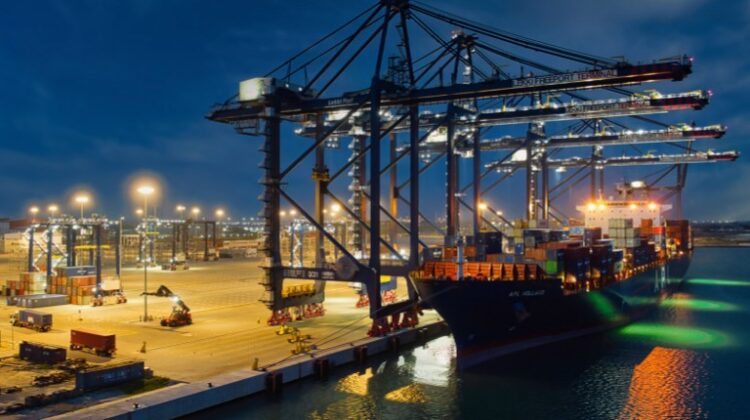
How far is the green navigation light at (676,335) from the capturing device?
115 ft

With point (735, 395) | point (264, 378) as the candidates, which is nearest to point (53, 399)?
point (264, 378)

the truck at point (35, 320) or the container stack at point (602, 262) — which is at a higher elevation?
the container stack at point (602, 262)

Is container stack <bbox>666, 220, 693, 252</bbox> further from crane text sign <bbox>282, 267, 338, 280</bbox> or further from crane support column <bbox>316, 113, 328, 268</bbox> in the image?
crane text sign <bbox>282, 267, 338, 280</bbox>

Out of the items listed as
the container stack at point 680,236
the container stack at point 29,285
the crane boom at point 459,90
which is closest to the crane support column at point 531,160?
the container stack at point 680,236

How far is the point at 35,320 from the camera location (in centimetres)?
3328

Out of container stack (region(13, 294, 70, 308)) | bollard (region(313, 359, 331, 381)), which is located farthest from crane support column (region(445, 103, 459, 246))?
container stack (region(13, 294, 70, 308))

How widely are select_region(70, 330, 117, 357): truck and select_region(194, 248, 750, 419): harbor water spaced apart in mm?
8006

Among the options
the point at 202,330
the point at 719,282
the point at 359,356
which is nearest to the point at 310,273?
the point at 202,330

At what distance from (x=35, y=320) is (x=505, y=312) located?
81.9ft

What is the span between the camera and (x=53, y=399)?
1980 centimetres

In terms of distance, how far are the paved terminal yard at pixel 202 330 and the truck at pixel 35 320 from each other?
0.51 metres

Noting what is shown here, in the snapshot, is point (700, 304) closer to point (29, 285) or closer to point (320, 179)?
point (320, 179)

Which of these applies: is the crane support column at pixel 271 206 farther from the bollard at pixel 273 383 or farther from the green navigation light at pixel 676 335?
the green navigation light at pixel 676 335

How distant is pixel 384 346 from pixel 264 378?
8.71m
